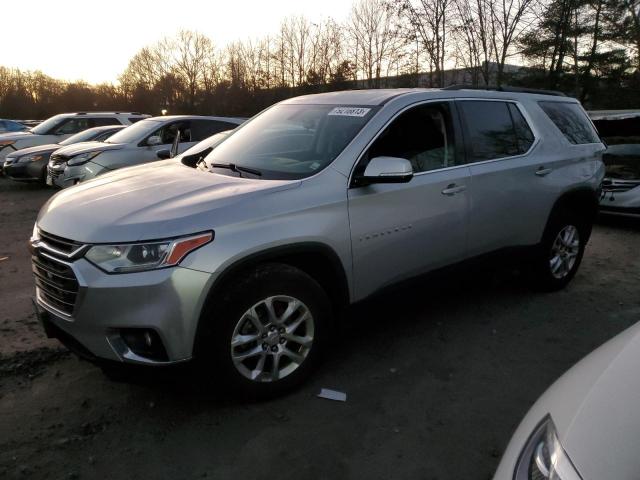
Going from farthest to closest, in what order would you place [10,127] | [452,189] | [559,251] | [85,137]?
[10,127]
[85,137]
[559,251]
[452,189]

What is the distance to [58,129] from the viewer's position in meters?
13.7

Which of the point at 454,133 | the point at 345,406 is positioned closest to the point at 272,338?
the point at 345,406

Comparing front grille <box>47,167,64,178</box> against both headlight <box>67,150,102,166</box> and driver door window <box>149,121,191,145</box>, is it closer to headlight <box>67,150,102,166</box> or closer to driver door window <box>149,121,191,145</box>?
headlight <box>67,150,102,166</box>

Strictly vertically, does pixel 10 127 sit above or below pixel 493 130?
below

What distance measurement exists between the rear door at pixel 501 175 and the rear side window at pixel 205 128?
6.92m

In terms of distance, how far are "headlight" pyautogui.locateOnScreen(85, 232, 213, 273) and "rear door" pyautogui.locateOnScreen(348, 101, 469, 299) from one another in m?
1.08

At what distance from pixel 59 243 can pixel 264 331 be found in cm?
119

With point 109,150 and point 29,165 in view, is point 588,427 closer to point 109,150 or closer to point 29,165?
point 109,150

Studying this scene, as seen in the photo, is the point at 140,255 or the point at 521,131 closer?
the point at 140,255

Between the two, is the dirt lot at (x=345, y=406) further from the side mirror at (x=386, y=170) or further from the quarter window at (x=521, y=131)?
the quarter window at (x=521, y=131)

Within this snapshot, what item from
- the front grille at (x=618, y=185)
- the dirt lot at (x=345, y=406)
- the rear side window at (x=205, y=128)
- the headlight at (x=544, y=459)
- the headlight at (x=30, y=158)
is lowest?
the dirt lot at (x=345, y=406)

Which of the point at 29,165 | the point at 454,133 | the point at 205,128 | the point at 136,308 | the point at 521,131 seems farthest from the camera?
the point at 29,165

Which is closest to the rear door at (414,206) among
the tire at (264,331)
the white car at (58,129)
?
the tire at (264,331)

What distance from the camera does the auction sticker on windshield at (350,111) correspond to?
3.42 metres
